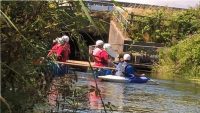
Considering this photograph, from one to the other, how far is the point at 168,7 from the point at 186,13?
3643 millimetres

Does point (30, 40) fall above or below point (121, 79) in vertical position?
above

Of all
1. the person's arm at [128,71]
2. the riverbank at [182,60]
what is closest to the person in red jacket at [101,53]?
the person's arm at [128,71]

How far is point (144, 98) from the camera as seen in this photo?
1443 cm

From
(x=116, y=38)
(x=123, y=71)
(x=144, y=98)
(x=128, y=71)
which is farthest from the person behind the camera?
(x=116, y=38)

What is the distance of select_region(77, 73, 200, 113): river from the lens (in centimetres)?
1153

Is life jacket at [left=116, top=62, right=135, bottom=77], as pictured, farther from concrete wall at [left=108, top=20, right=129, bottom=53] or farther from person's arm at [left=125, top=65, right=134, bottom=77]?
concrete wall at [left=108, top=20, right=129, bottom=53]

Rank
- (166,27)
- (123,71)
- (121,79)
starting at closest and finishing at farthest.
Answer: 1. (121,79)
2. (123,71)
3. (166,27)

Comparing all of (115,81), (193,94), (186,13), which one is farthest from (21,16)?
(186,13)

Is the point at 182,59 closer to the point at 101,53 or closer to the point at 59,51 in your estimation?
the point at 101,53

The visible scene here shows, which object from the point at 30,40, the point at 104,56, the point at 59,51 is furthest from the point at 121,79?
the point at 30,40

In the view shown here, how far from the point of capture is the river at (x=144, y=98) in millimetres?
11531

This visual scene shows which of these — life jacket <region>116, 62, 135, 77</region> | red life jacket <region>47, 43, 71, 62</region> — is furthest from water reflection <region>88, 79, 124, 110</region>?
red life jacket <region>47, 43, 71, 62</region>

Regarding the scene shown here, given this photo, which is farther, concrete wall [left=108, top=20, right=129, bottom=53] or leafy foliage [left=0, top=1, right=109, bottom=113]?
concrete wall [left=108, top=20, right=129, bottom=53]

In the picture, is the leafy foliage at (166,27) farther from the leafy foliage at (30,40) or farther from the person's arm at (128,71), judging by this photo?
the leafy foliage at (30,40)
